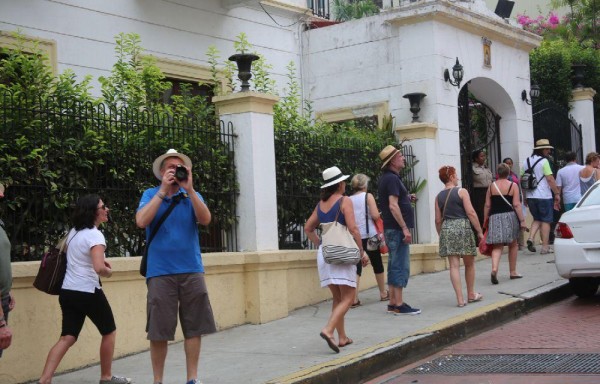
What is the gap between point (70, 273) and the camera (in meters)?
7.07

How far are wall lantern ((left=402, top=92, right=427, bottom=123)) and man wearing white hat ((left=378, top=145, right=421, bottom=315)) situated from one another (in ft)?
13.4

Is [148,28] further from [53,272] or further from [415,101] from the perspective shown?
[53,272]

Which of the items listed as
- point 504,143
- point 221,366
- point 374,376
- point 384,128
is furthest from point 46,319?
point 504,143

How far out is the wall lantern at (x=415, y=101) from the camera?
46.0 ft

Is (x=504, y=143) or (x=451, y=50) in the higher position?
(x=451, y=50)

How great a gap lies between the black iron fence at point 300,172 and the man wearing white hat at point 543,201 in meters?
4.34

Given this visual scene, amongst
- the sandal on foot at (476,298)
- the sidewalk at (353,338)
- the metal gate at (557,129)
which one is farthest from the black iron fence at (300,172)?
the metal gate at (557,129)

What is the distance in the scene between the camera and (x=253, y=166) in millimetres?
10156

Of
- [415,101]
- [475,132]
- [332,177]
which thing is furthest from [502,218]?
[475,132]

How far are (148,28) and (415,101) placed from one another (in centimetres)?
439

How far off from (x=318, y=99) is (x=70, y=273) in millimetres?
9307

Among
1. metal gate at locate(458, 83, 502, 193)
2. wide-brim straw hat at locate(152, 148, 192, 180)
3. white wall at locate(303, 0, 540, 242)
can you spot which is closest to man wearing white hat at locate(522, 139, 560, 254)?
metal gate at locate(458, 83, 502, 193)

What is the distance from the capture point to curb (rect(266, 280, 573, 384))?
729 centimetres

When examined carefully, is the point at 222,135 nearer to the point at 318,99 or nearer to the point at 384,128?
the point at 384,128
